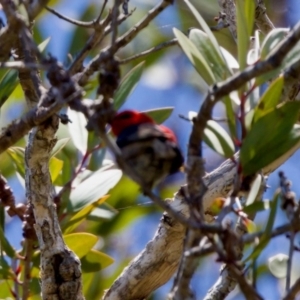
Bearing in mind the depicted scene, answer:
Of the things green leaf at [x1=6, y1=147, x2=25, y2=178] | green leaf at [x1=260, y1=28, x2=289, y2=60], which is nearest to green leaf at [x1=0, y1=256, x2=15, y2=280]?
green leaf at [x1=6, y1=147, x2=25, y2=178]

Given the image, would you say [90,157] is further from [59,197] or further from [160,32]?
[160,32]

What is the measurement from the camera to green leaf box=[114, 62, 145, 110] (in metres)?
2.26

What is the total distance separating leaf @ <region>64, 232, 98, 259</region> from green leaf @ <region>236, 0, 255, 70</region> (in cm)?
96

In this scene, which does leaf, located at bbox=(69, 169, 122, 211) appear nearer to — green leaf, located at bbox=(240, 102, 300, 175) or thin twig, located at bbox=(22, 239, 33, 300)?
thin twig, located at bbox=(22, 239, 33, 300)

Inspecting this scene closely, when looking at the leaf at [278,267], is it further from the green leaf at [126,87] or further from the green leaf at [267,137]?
the green leaf at [126,87]

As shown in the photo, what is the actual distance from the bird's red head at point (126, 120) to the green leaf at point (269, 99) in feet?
1.05

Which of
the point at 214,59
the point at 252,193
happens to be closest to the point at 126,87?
the point at 214,59

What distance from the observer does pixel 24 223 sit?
7.27 ft

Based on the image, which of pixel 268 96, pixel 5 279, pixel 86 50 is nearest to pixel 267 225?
pixel 268 96

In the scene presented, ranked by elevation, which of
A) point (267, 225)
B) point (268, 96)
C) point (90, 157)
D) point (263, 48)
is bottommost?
point (267, 225)

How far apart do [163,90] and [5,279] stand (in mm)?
2781

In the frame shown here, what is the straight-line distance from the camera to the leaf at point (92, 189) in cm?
236

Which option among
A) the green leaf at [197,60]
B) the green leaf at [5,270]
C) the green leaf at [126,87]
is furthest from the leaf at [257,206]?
the green leaf at [5,270]

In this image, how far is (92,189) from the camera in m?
2.37
